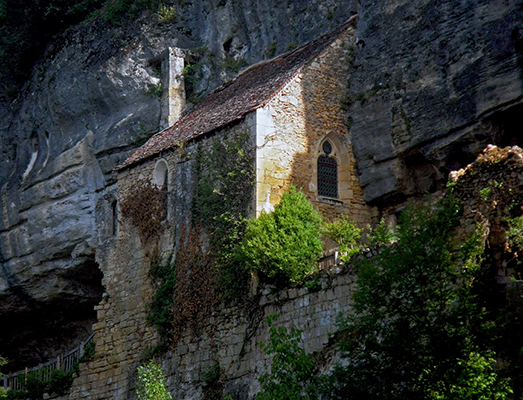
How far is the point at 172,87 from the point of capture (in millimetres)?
28219

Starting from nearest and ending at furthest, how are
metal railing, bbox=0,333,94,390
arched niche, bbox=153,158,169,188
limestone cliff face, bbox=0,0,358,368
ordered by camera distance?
1. arched niche, bbox=153,158,169,188
2. metal railing, bbox=0,333,94,390
3. limestone cliff face, bbox=0,0,358,368

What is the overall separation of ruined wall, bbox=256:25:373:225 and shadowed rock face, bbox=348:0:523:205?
0.98 ft

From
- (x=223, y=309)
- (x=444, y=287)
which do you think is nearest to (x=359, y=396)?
(x=444, y=287)

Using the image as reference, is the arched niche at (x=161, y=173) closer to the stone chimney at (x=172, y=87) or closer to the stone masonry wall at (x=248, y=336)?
the stone chimney at (x=172, y=87)

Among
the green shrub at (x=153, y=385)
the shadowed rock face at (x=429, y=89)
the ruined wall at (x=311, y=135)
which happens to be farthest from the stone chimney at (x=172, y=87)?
the green shrub at (x=153, y=385)

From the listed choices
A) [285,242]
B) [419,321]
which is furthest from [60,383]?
[419,321]

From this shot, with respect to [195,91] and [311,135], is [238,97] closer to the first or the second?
[311,135]

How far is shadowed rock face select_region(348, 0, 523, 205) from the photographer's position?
21.1m

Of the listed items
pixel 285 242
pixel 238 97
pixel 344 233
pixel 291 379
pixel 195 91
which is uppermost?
pixel 195 91

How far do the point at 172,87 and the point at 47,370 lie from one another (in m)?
7.60

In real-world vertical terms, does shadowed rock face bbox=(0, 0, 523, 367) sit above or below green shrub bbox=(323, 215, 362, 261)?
above

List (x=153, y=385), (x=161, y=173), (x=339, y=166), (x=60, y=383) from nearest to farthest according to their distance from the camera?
(x=153, y=385), (x=339, y=166), (x=161, y=173), (x=60, y=383)

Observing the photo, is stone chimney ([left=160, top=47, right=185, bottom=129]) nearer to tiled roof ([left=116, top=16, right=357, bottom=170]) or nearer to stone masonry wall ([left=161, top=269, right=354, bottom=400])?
tiled roof ([left=116, top=16, right=357, bottom=170])

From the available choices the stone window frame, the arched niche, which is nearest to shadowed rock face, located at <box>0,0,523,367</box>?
the stone window frame
